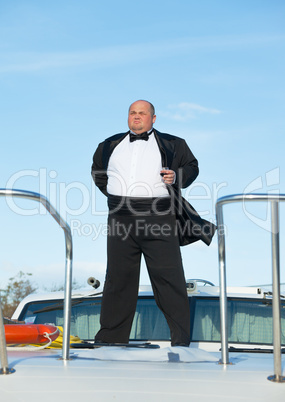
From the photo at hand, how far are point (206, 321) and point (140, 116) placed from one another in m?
1.90

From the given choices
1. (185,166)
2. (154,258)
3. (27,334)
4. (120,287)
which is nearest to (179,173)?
(185,166)

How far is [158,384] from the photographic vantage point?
2672 millimetres

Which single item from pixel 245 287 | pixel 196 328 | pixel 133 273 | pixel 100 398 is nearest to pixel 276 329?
pixel 100 398

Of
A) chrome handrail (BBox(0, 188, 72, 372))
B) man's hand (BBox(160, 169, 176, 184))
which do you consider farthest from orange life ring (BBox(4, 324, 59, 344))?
man's hand (BBox(160, 169, 176, 184))

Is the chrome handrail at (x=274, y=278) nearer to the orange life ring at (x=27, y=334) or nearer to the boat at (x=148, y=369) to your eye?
the boat at (x=148, y=369)

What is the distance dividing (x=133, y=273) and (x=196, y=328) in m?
1.26

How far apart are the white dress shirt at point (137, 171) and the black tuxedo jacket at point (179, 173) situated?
0.19 ft

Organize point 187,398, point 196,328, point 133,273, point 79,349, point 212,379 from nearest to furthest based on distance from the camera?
point 187,398 → point 212,379 → point 79,349 → point 133,273 → point 196,328

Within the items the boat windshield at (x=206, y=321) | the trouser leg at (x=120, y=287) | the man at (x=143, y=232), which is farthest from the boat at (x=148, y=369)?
the boat windshield at (x=206, y=321)

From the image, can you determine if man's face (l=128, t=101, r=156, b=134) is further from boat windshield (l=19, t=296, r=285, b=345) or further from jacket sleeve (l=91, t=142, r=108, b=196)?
boat windshield (l=19, t=296, r=285, b=345)

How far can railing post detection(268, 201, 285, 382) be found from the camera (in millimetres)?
2777

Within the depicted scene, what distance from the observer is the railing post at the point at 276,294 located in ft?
9.11

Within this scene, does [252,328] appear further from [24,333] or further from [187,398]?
[187,398]

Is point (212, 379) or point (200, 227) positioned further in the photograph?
point (200, 227)
